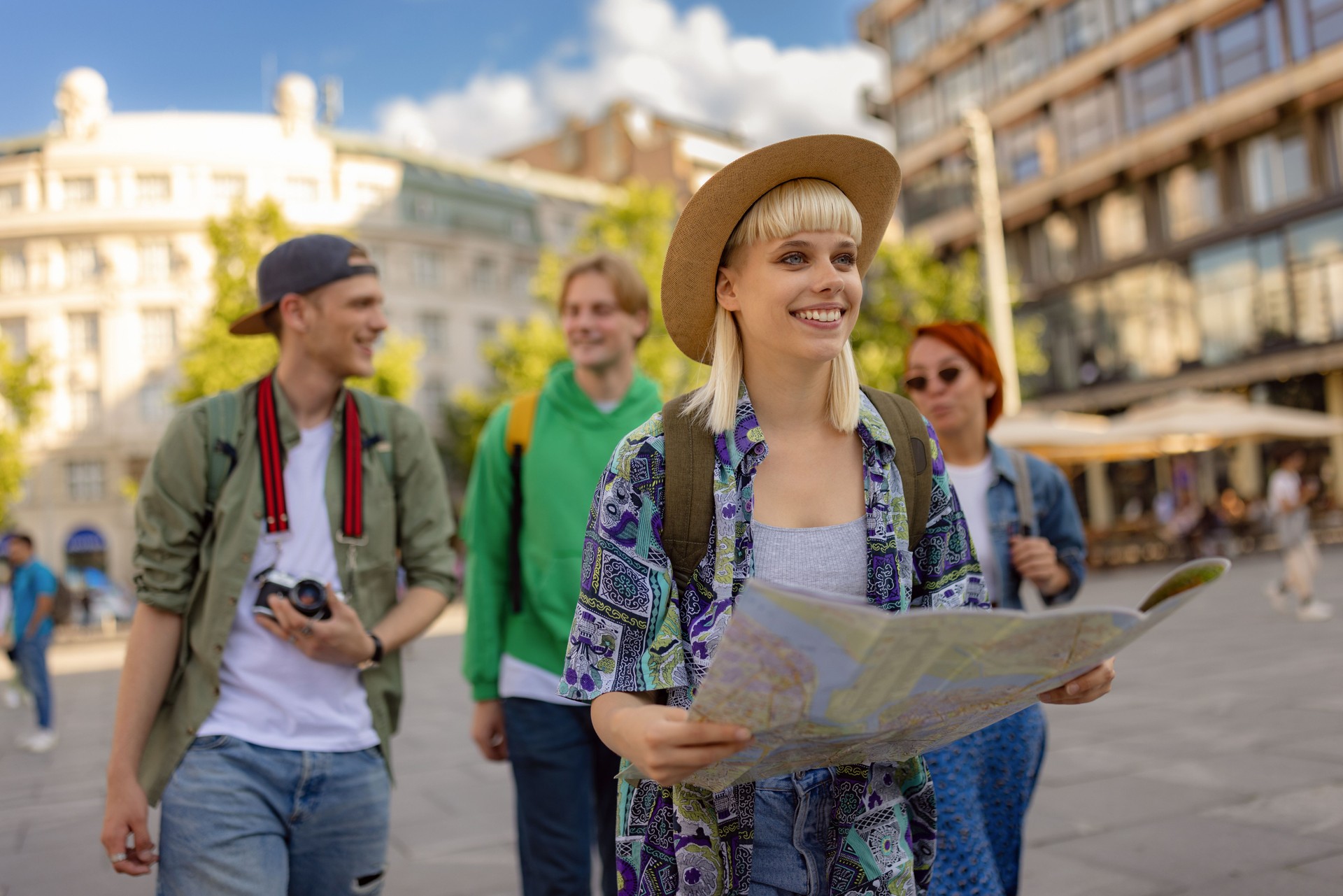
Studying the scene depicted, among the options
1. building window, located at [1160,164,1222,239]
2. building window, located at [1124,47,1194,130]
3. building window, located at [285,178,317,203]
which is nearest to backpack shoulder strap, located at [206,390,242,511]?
building window, located at [1160,164,1222,239]

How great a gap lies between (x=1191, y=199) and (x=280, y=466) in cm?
3092

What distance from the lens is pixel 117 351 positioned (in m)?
44.6

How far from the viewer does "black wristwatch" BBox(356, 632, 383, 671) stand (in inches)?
102

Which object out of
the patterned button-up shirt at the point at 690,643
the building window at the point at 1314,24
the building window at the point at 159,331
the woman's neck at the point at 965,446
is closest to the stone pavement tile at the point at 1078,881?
the woman's neck at the point at 965,446

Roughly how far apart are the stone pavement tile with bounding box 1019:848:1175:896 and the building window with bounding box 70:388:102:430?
4675 cm

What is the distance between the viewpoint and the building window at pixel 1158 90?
2881cm

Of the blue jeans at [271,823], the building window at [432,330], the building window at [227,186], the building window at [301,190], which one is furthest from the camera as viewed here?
the building window at [432,330]

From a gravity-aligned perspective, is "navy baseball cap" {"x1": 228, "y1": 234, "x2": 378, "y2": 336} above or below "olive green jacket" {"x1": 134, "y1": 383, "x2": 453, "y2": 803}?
above

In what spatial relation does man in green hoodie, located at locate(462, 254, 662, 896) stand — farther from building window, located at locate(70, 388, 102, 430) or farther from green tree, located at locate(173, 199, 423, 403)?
building window, located at locate(70, 388, 102, 430)

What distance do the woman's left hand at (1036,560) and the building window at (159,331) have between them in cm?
4713

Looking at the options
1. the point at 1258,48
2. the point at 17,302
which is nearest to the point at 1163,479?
the point at 1258,48

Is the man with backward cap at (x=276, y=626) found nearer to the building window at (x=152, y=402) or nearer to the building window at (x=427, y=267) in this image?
the building window at (x=152, y=402)

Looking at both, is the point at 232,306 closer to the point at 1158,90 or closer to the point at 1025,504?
the point at 1158,90

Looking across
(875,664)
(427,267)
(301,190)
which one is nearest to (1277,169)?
(875,664)
